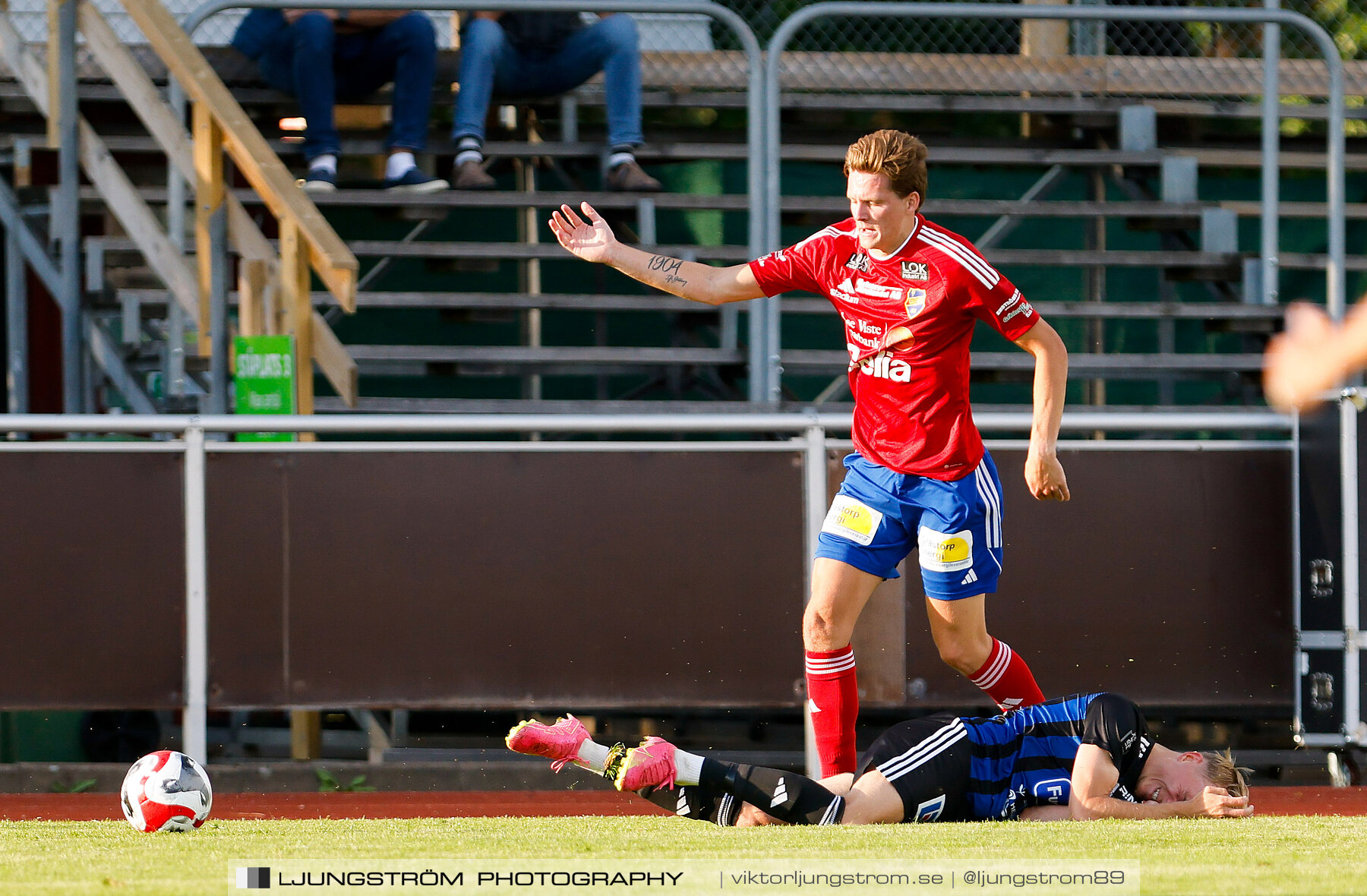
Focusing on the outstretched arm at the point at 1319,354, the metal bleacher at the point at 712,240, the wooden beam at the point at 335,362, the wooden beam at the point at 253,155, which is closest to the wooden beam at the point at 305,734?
the wooden beam at the point at 335,362

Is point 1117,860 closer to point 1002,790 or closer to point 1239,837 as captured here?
point 1239,837

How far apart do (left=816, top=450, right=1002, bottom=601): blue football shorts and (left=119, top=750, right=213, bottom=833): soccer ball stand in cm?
214

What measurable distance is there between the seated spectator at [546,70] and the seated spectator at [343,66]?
230 mm

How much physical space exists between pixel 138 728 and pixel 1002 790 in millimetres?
5066

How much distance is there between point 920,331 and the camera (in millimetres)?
5414

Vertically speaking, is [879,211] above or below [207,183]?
below

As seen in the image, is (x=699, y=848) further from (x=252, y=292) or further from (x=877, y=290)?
(x=252, y=292)

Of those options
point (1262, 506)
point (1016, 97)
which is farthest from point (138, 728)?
point (1016, 97)

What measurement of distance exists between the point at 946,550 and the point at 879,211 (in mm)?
1112

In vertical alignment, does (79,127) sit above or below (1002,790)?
above

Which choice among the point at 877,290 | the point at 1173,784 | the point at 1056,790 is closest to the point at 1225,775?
the point at 1173,784

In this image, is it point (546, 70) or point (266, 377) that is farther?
point (546, 70)

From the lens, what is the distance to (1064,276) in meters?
10.7

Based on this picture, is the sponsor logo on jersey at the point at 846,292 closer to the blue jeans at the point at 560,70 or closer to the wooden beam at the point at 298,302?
the wooden beam at the point at 298,302
